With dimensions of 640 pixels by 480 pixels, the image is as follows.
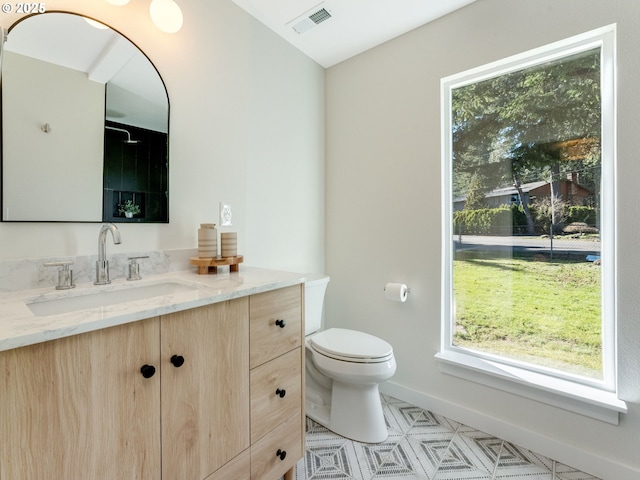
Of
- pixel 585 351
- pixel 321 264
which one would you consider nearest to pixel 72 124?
→ pixel 321 264

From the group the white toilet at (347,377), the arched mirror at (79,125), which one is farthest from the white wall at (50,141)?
the white toilet at (347,377)

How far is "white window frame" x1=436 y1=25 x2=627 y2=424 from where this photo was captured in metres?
1.34

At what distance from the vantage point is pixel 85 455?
0.69 meters

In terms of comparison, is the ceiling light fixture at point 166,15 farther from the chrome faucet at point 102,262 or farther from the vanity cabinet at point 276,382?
the vanity cabinet at point 276,382

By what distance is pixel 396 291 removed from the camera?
186 centimetres

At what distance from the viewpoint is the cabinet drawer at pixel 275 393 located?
108 cm

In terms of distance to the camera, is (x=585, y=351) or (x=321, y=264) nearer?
(x=585, y=351)

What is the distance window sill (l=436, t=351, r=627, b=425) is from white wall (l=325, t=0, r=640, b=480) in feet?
0.14

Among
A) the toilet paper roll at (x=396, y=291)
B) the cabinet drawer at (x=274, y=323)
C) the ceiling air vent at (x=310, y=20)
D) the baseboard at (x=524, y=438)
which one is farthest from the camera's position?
the toilet paper roll at (x=396, y=291)

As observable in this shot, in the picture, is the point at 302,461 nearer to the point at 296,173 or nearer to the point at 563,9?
the point at 296,173

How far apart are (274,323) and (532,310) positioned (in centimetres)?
139

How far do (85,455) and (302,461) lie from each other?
40.9 inches

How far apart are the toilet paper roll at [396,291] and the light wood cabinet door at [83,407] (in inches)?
54.5

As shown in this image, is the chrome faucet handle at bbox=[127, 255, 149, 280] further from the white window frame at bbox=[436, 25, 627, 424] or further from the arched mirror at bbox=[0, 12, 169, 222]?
the white window frame at bbox=[436, 25, 627, 424]
